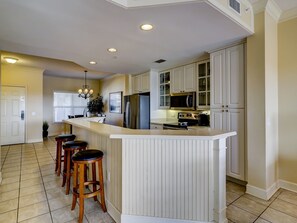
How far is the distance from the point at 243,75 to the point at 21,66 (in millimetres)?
6872

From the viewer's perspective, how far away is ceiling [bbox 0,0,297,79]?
1.88 m

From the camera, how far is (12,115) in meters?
5.91

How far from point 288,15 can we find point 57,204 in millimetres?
4466

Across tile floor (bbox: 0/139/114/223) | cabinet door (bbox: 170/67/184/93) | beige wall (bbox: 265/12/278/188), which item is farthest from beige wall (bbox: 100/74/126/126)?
beige wall (bbox: 265/12/278/188)

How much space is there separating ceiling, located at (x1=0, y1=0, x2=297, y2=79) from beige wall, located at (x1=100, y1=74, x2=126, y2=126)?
136 inches

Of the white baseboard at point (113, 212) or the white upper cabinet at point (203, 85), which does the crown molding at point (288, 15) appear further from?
the white baseboard at point (113, 212)

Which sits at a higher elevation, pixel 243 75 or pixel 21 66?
pixel 21 66

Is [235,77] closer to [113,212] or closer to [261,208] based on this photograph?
[261,208]

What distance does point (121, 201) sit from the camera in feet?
6.28

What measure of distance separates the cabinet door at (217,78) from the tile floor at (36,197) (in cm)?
255

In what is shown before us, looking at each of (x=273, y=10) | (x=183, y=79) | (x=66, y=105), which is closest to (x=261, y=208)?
(x=273, y=10)

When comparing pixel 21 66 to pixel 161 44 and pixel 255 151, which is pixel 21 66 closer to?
pixel 161 44

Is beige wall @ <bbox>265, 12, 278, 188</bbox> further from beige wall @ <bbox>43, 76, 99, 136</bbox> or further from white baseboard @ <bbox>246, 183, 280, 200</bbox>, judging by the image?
beige wall @ <bbox>43, 76, 99, 136</bbox>

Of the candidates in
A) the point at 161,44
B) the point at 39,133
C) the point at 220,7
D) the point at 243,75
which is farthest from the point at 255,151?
the point at 39,133
